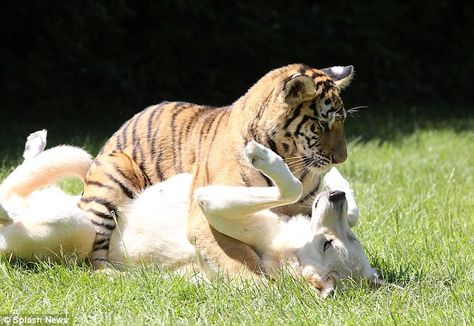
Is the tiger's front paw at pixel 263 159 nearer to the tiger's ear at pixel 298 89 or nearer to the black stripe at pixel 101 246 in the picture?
the tiger's ear at pixel 298 89

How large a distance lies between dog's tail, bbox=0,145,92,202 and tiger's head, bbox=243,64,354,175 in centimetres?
127

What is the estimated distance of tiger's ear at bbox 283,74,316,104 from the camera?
14.1 ft

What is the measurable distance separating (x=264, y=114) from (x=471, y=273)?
133 centimetres

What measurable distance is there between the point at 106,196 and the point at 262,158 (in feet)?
3.83

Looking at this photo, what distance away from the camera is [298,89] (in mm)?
4352

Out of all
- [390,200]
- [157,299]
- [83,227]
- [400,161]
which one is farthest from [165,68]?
[157,299]

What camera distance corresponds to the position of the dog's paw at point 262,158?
395cm

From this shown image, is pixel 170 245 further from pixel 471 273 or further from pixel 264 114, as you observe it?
pixel 471 273

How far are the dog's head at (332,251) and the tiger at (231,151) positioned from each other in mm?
175

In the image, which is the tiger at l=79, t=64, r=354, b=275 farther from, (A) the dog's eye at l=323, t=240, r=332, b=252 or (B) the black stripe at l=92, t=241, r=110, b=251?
(A) the dog's eye at l=323, t=240, r=332, b=252

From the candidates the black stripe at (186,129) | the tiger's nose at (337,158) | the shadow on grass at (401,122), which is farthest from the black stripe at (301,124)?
the shadow on grass at (401,122)


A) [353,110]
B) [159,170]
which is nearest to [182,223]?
[159,170]

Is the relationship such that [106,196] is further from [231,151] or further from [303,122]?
[303,122]

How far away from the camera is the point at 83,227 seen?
15.1 ft
